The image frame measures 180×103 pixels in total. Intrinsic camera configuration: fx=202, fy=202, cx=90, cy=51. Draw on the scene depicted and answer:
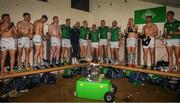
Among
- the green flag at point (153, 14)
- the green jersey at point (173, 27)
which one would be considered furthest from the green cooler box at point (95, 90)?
the green flag at point (153, 14)

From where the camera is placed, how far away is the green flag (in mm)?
8320

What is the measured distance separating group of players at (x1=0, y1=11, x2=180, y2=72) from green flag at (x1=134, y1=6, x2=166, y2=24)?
1.32 metres

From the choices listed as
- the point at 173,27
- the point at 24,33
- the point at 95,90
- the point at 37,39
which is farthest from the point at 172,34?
the point at 24,33

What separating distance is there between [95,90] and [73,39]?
376 centimetres

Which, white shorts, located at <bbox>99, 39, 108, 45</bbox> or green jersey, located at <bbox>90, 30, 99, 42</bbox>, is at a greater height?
green jersey, located at <bbox>90, 30, 99, 42</bbox>

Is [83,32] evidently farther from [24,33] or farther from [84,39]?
[24,33]

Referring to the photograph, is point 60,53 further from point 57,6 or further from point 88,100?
point 88,100

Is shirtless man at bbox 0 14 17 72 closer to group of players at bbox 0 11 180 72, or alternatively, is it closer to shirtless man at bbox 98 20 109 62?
group of players at bbox 0 11 180 72

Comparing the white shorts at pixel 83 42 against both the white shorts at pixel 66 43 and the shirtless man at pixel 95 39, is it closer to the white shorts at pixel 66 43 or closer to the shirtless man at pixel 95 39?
the shirtless man at pixel 95 39

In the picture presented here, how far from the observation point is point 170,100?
15.7ft

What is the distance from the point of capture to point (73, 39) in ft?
26.8

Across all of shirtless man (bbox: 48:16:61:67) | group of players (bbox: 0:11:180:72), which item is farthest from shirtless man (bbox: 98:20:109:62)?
shirtless man (bbox: 48:16:61:67)

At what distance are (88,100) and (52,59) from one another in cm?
293

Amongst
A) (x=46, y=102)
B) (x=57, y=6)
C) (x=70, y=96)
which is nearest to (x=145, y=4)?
(x=57, y=6)
